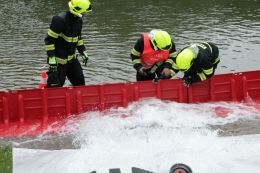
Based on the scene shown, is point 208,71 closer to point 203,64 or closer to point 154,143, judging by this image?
point 203,64

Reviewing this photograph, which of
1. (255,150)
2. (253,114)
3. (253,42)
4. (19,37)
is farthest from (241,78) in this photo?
(19,37)

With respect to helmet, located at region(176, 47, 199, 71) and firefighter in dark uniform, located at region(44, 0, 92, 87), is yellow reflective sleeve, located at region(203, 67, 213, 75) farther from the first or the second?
firefighter in dark uniform, located at region(44, 0, 92, 87)

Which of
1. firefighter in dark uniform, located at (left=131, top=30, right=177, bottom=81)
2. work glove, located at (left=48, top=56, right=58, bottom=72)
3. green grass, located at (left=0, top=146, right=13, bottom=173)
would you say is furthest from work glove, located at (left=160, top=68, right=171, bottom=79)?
green grass, located at (left=0, top=146, right=13, bottom=173)

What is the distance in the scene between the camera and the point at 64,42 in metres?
6.77

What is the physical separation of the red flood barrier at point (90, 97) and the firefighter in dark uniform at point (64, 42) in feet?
1.22

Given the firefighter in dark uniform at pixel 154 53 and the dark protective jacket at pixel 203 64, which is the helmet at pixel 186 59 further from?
the firefighter in dark uniform at pixel 154 53

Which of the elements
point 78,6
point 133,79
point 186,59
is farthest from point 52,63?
point 133,79

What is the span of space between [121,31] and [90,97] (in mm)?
6841

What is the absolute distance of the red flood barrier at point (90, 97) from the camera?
6609 millimetres

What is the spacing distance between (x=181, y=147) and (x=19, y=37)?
9035mm

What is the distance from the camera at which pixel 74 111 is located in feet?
22.5

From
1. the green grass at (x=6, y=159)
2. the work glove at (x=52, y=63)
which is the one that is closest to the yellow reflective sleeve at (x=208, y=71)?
the work glove at (x=52, y=63)

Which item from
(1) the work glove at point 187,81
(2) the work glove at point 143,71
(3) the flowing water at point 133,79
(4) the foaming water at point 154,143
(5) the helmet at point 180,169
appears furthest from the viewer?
(2) the work glove at point 143,71

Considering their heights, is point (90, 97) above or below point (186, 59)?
below
